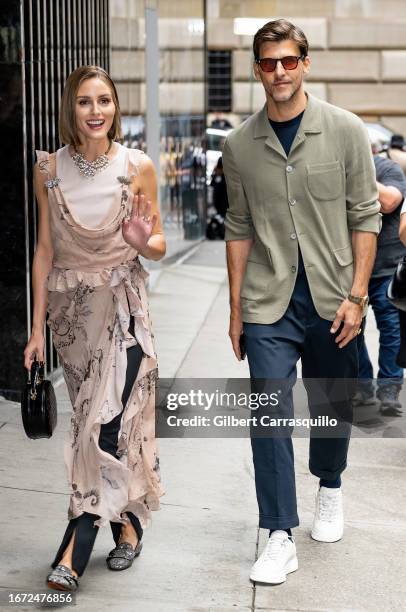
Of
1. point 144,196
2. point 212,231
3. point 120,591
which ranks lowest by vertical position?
point 212,231

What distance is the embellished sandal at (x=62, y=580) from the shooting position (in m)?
4.20

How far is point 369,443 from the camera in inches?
263

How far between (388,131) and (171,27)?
518 inches

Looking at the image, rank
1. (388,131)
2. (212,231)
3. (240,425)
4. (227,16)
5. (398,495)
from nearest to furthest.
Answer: (398,495), (240,425), (212,231), (388,131), (227,16)

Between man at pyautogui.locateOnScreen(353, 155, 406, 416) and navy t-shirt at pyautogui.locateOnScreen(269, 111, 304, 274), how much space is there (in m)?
2.57

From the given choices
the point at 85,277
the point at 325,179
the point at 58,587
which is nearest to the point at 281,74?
the point at 325,179

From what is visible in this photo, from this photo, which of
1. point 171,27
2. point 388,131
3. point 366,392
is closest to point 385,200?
point 366,392

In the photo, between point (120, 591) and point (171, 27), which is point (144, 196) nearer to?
point (120, 591)

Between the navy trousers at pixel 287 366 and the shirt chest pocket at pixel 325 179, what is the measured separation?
315 mm

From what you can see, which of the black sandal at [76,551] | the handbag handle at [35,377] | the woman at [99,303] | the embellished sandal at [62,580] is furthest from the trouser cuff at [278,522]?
the handbag handle at [35,377]

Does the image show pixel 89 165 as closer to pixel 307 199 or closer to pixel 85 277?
pixel 85 277

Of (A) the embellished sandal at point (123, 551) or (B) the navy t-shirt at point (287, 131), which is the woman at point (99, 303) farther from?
(B) the navy t-shirt at point (287, 131)

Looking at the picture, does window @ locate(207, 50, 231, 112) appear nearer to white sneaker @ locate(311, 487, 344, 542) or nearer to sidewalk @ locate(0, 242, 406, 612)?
sidewalk @ locate(0, 242, 406, 612)

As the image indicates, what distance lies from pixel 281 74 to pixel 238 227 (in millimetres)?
606
